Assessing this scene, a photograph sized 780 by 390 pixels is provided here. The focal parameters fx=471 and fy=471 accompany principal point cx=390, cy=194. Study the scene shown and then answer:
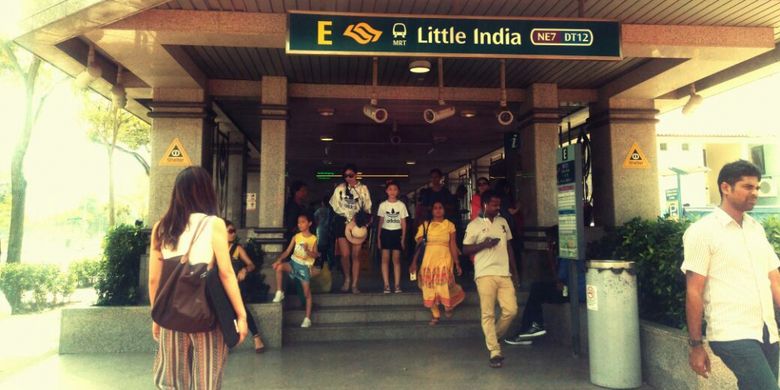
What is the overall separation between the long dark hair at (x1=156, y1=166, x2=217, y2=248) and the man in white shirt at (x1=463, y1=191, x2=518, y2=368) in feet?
11.2

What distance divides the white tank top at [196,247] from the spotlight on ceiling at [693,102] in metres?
8.89

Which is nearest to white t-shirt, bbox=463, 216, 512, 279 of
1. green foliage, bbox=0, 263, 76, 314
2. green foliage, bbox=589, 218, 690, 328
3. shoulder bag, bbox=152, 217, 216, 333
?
green foliage, bbox=589, 218, 690, 328

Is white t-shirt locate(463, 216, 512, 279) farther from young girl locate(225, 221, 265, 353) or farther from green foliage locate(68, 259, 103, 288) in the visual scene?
green foliage locate(68, 259, 103, 288)

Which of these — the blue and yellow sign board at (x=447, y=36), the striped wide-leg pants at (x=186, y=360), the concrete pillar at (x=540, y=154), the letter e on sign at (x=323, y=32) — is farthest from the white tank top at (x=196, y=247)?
the concrete pillar at (x=540, y=154)

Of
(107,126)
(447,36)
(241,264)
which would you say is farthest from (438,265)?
(107,126)

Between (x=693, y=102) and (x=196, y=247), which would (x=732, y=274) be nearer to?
(x=196, y=247)

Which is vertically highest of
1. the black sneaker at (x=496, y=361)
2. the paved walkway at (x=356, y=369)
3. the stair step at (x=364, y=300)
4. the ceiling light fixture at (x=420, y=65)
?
the ceiling light fixture at (x=420, y=65)

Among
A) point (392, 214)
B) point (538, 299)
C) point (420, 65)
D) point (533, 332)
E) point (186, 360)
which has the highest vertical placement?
point (420, 65)

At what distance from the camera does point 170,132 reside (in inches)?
313

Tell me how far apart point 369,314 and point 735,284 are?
4.95m

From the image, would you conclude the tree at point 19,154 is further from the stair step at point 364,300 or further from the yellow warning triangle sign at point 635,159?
the yellow warning triangle sign at point 635,159

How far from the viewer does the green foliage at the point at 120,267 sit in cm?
637

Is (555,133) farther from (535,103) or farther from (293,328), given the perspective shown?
(293,328)

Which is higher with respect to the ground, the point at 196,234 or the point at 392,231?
the point at 196,234
